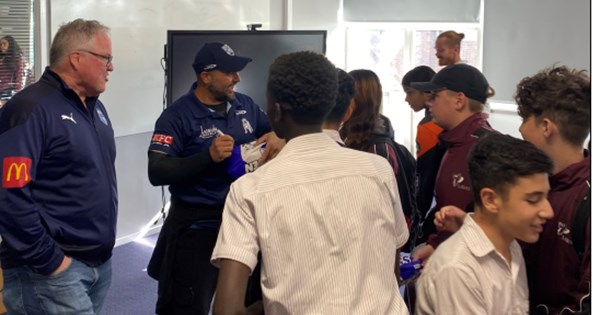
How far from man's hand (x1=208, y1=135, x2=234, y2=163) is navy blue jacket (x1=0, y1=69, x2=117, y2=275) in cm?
40

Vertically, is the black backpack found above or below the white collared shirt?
below

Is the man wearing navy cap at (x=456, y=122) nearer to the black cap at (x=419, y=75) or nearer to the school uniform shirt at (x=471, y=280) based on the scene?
the school uniform shirt at (x=471, y=280)

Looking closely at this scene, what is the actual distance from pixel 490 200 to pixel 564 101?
352mm

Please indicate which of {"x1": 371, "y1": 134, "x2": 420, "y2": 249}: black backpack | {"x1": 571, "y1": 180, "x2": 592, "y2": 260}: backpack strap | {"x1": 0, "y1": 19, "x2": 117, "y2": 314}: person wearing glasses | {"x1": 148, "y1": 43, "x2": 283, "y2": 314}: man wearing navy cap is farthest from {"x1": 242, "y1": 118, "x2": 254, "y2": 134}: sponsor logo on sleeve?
{"x1": 571, "y1": 180, "x2": 592, "y2": 260}: backpack strap

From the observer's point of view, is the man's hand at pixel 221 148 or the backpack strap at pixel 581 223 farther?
the man's hand at pixel 221 148

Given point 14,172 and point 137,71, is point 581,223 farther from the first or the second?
point 137,71

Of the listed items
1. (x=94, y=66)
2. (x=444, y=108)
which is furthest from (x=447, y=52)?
(x=94, y=66)

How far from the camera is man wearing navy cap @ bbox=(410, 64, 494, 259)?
Answer: 100 inches

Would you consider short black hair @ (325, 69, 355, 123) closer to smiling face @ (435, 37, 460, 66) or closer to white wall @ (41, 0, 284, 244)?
white wall @ (41, 0, 284, 244)

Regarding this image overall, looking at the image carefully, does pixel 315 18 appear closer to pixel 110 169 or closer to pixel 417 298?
pixel 110 169

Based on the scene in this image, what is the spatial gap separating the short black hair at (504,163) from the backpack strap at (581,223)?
4.6 inches

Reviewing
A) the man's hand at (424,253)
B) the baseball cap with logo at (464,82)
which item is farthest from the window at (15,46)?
the man's hand at (424,253)

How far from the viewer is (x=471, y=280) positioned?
1748 millimetres

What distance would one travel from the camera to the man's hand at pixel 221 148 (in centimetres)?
283
